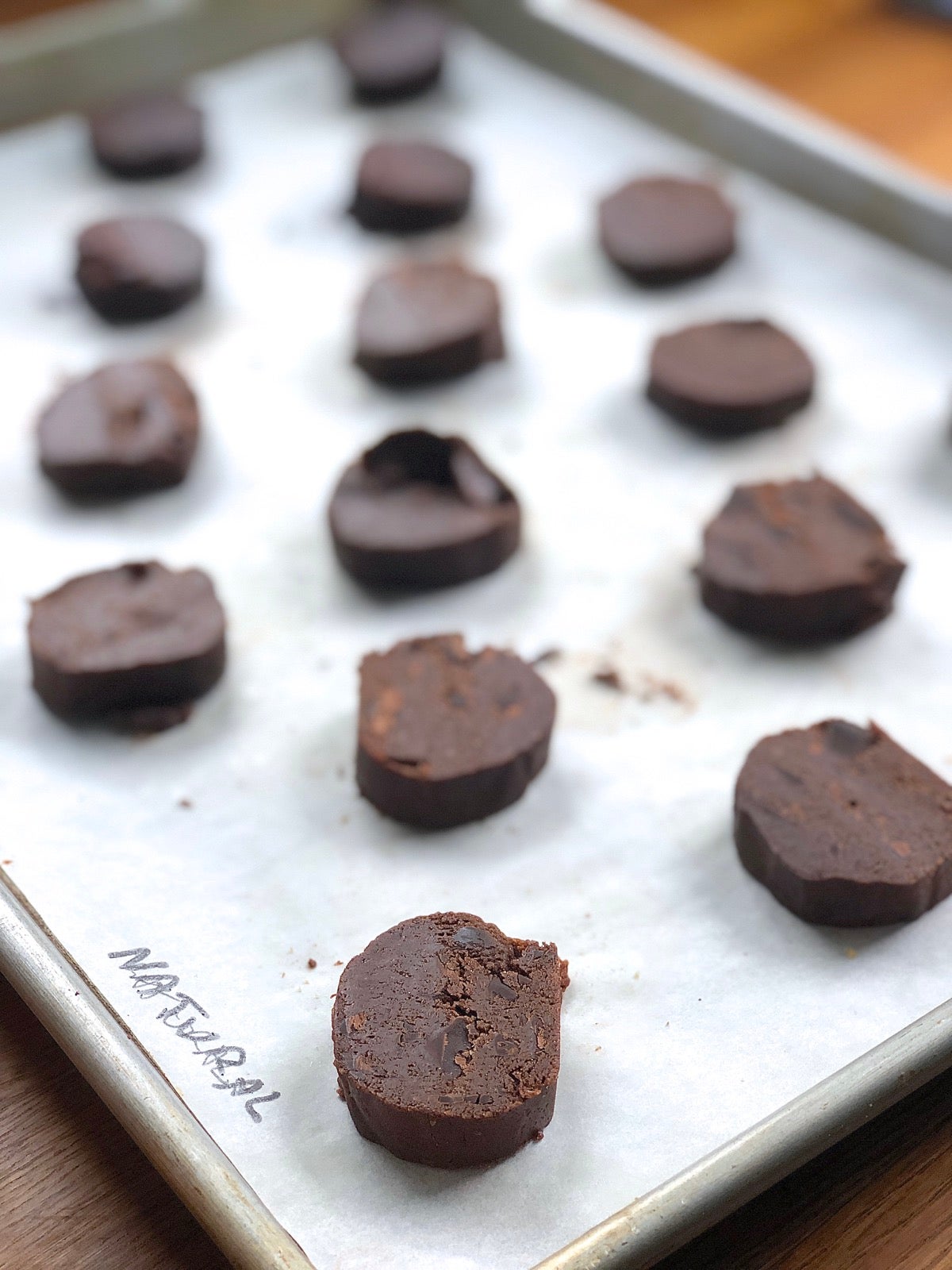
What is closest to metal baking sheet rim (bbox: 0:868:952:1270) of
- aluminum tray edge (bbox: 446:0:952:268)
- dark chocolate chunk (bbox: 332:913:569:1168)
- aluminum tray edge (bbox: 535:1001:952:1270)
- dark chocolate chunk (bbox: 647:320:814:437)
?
aluminum tray edge (bbox: 535:1001:952:1270)

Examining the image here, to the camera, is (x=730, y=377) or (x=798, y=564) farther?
(x=730, y=377)

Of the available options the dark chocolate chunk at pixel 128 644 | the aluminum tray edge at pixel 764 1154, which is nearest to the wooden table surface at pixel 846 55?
the dark chocolate chunk at pixel 128 644

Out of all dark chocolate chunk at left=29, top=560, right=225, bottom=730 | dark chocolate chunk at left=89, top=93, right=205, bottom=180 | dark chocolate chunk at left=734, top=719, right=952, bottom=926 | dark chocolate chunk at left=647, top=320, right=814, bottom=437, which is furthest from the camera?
dark chocolate chunk at left=89, top=93, right=205, bottom=180

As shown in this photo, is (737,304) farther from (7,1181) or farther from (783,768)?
(7,1181)

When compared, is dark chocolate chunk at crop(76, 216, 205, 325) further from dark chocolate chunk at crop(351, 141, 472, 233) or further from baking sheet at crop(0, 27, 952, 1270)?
dark chocolate chunk at crop(351, 141, 472, 233)

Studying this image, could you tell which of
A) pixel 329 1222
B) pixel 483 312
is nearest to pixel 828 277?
pixel 483 312

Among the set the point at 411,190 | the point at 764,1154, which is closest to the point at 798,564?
the point at 764,1154

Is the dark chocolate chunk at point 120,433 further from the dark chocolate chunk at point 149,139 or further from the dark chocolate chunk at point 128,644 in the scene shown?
the dark chocolate chunk at point 149,139

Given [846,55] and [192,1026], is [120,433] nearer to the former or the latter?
[192,1026]
